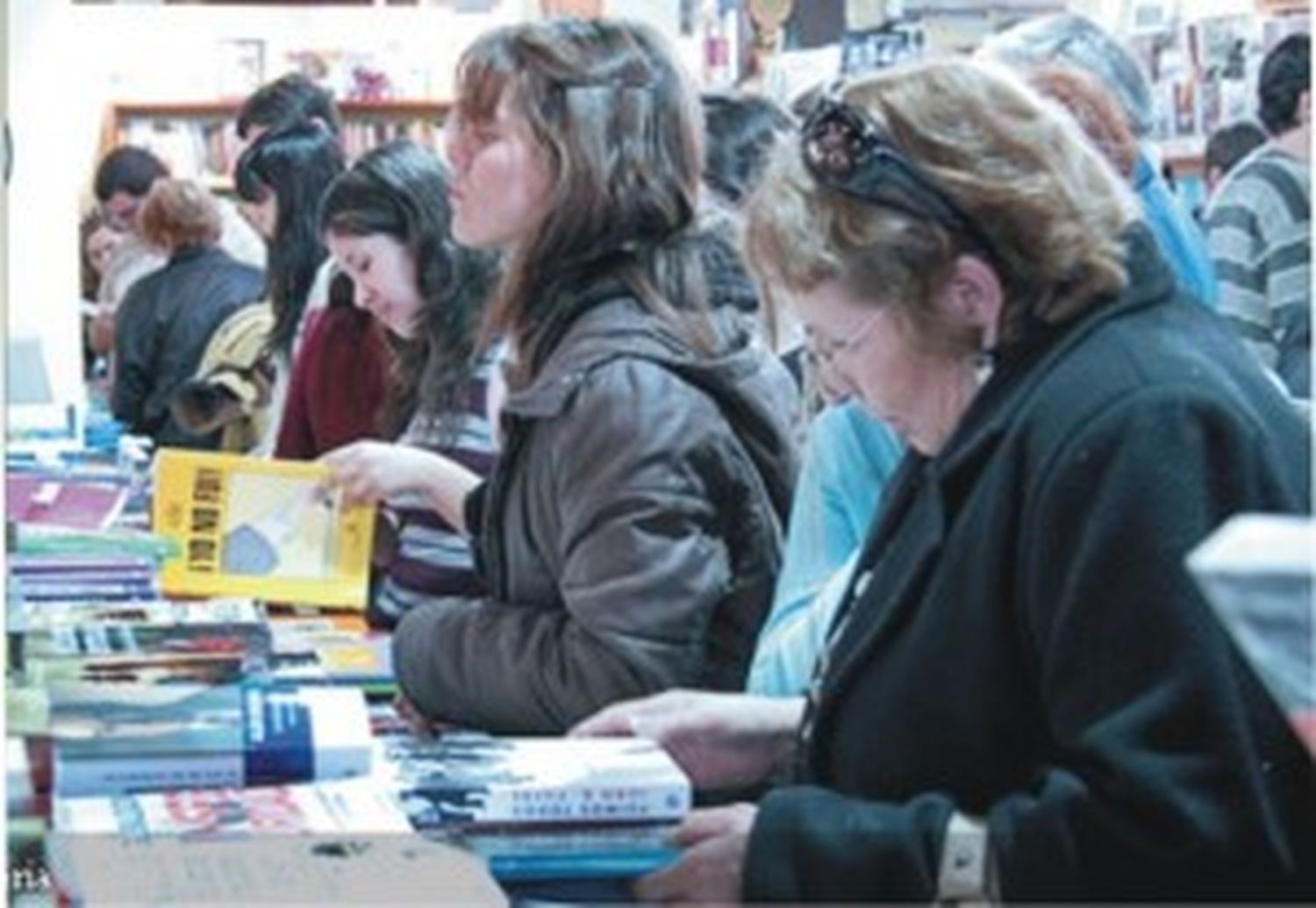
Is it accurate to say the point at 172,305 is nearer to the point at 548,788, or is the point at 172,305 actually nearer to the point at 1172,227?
the point at 1172,227

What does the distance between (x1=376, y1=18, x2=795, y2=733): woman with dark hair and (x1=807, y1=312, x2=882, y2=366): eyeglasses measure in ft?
1.48

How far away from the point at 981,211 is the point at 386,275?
189 cm

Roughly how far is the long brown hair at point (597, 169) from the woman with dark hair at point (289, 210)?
73.1 inches

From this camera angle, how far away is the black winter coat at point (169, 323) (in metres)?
5.50

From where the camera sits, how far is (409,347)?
328cm

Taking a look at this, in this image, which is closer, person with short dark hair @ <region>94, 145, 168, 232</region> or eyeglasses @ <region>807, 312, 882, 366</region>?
eyeglasses @ <region>807, 312, 882, 366</region>

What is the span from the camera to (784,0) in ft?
19.9

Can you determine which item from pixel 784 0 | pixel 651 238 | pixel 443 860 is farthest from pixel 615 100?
pixel 784 0

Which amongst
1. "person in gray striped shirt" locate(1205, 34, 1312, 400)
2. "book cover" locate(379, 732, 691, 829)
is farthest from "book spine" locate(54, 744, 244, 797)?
"person in gray striped shirt" locate(1205, 34, 1312, 400)

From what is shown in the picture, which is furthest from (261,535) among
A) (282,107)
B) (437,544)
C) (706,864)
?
(282,107)

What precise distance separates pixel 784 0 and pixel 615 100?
3.97 meters

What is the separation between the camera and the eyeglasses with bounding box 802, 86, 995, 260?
150 cm

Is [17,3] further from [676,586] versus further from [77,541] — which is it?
[676,586]

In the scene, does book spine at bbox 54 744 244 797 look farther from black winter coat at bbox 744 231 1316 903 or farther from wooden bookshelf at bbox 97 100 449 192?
wooden bookshelf at bbox 97 100 449 192
